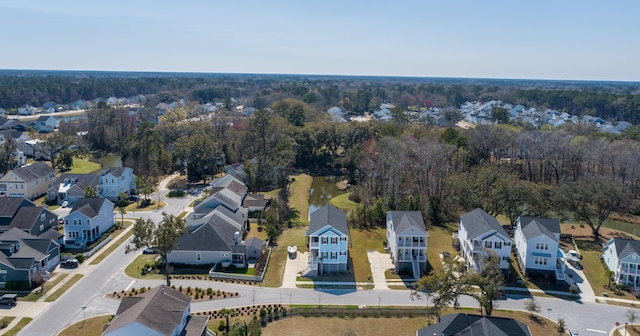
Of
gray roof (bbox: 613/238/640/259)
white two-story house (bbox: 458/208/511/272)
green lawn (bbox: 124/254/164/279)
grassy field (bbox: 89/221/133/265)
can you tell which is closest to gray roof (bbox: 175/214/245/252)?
green lawn (bbox: 124/254/164/279)

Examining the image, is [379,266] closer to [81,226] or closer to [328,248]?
[328,248]

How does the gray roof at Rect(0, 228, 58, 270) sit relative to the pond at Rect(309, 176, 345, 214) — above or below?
above

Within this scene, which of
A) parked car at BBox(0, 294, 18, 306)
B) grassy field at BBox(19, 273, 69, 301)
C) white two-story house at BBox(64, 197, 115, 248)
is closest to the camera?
parked car at BBox(0, 294, 18, 306)

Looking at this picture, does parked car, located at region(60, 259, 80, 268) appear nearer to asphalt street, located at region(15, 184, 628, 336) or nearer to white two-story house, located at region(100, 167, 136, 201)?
asphalt street, located at region(15, 184, 628, 336)

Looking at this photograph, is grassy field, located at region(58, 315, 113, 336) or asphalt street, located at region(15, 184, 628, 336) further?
asphalt street, located at region(15, 184, 628, 336)

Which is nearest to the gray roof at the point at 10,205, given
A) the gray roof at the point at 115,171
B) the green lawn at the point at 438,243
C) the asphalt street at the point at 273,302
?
the gray roof at the point at 115,171

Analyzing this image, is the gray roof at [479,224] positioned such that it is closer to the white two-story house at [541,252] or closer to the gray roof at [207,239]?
the white two-story house at [541,252]

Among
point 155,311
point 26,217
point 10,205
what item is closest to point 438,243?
point 155,311

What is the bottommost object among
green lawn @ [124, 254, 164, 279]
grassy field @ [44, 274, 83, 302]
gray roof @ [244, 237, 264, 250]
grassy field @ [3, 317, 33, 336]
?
grassy field @ [3, 317, 33, 336]

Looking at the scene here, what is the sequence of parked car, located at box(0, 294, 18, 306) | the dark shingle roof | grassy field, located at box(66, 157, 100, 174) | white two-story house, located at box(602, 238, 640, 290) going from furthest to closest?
grassy field, located at box(66, 157, 100, 174) < the dark shingle roof < white two-story house, located at box(602, 238, 640, 290) < parked car, located at box(0, 294, 18, 306)
